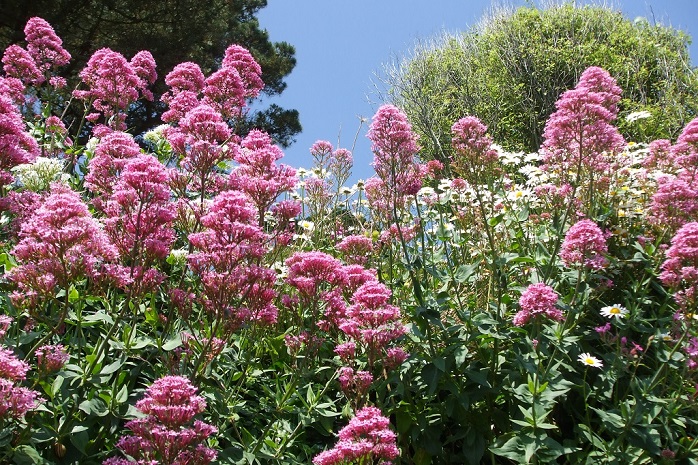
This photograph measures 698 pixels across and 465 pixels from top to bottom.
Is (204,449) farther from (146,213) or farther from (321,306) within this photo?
(321,306)

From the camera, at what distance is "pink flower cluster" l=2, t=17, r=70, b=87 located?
5.93 m

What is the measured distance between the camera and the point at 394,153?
4203 millimetres

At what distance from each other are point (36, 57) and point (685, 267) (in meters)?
5.69

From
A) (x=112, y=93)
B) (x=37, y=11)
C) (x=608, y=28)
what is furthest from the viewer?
(x=608, y=28)

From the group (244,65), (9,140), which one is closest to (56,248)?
(9,140)

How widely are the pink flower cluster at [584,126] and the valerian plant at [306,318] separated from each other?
16 mm

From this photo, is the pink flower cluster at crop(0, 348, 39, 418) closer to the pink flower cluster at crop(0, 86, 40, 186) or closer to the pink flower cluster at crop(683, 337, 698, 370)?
the pink flower cluster at crop(0, 86, 40, 186)

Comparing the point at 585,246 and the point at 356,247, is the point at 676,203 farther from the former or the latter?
the point at 356,247

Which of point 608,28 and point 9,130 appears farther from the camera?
point 608,28

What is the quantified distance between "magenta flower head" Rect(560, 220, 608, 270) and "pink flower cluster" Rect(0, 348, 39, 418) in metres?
2.79

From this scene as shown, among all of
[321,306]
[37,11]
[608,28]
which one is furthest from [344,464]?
[608,28]

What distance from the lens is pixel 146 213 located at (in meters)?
3.05

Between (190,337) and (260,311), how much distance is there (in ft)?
1.22

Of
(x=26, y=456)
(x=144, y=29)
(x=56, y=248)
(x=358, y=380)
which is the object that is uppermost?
(x=144, y=29)
